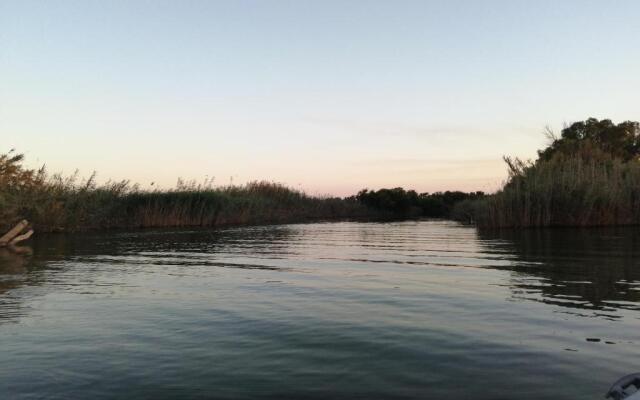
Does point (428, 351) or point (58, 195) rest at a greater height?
point (58, 195)

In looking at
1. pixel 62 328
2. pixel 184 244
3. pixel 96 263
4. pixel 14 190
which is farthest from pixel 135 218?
pixel 62 328

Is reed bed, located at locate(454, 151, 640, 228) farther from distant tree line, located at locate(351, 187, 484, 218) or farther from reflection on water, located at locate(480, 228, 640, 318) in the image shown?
distant tree line, located at locate(351, 187, 484, 218)

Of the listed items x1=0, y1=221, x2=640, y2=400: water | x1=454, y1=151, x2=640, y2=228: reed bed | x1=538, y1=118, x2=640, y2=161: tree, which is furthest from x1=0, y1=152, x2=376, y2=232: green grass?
x1=538, y1=118, x2=640, y2=161: tree

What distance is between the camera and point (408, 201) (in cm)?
5988

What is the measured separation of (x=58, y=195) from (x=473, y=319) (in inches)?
1008

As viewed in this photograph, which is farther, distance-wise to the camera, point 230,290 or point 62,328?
point 230,290

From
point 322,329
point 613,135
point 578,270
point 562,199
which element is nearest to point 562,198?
point 562,199

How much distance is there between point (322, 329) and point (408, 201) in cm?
5486

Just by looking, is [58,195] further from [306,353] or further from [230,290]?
[306,353]

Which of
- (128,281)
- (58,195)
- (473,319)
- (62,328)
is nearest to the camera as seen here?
(62,328)

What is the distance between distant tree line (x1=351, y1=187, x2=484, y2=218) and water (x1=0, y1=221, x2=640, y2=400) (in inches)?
1804

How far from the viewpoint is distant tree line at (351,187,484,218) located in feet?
191

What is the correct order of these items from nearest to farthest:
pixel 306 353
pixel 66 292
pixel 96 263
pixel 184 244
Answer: pixel 306 353 → pixel 66 292 → pixel 96 263 → pixel 184 244

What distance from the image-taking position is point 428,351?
5086mm
